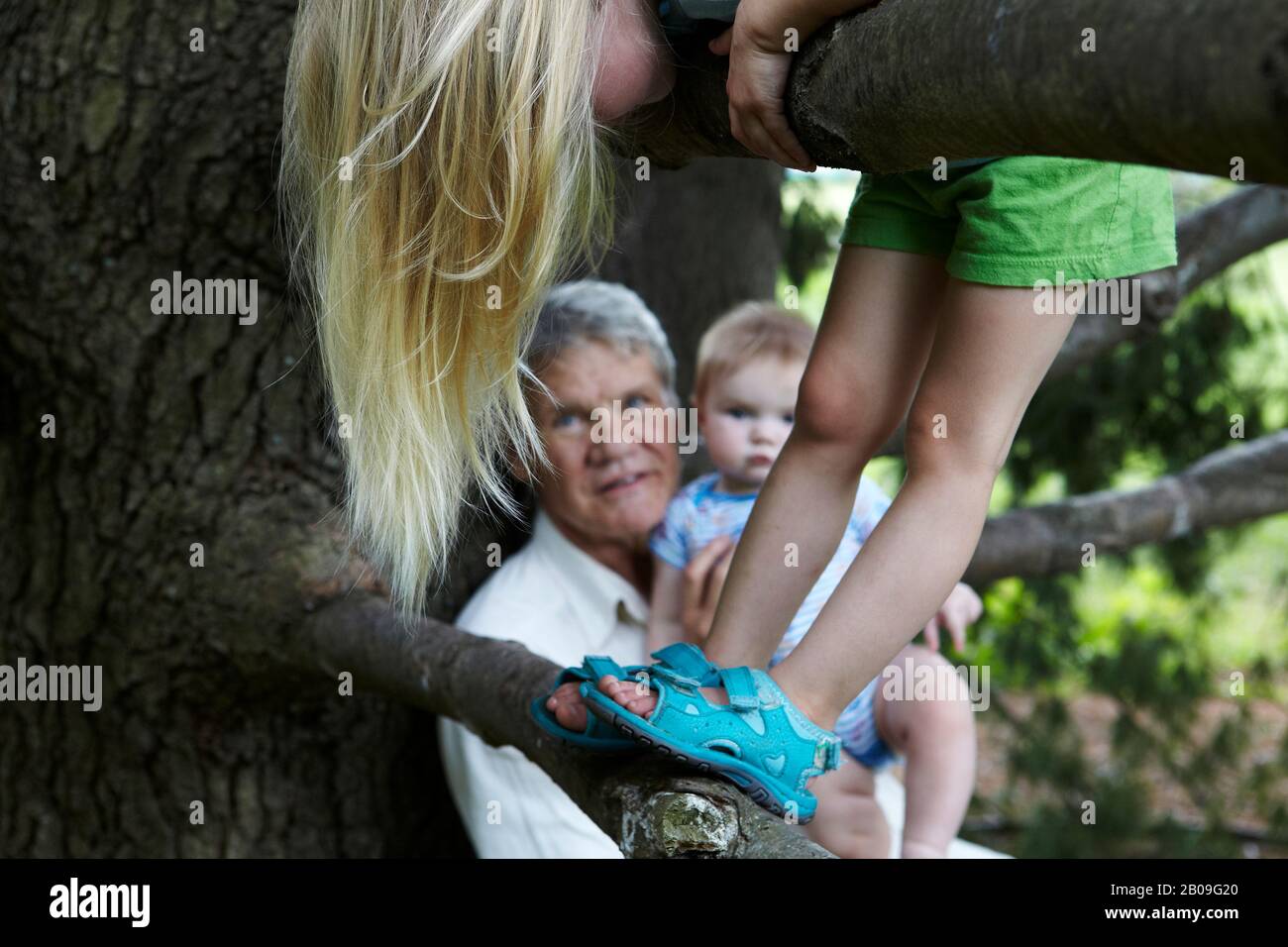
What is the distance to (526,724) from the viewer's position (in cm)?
178

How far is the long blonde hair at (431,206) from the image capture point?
1.38m

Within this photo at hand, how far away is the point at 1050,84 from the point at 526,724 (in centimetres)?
116

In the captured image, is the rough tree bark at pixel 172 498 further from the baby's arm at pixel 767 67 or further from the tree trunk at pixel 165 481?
the baby's arm at pixel 767 67

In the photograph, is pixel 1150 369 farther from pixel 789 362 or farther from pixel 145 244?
pixel 145 244

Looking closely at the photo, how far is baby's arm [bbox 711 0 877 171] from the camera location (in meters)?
1.17

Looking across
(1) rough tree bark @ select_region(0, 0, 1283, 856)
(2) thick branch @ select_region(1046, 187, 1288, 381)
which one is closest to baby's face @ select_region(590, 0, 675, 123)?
(1) rough tree bark @ select_region(0, 0, 1283, 856)

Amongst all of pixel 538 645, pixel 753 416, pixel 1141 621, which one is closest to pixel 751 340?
pixel 753 416

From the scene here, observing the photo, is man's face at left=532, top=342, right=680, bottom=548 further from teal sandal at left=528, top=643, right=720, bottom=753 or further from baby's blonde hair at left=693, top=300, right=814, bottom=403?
teal sandal at left=528, top=643, right=720, bottom=753

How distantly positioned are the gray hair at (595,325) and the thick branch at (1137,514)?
825 mm

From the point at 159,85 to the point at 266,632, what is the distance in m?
0.95

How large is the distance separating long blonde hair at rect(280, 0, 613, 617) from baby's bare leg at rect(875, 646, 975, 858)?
3.74ft

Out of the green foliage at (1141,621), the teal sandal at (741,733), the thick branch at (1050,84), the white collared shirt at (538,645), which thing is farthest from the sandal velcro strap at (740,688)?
the green foliage at (1141,621)

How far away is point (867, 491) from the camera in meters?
2.64

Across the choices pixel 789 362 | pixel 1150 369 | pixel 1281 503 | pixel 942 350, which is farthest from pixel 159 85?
pixel 1150 369
